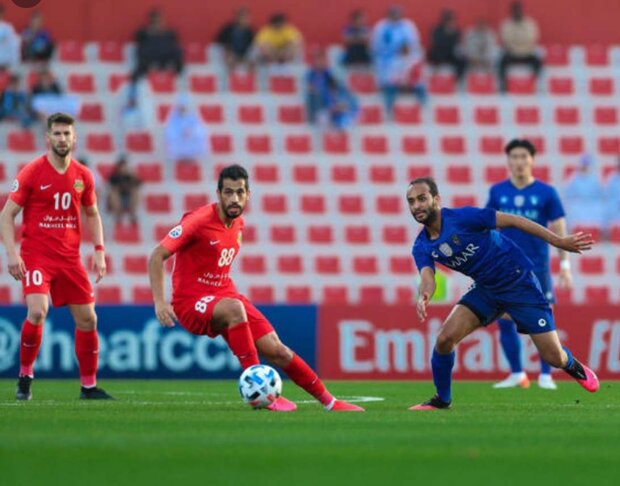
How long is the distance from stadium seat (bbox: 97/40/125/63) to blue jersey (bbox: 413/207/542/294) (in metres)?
13.6

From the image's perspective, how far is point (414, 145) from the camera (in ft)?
78.5

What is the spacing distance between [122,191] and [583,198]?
21.0ft

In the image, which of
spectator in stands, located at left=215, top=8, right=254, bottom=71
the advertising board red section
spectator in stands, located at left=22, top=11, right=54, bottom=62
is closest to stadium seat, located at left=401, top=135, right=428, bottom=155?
spectator in stands, located at left=215, top=8, right=254, bottom=71

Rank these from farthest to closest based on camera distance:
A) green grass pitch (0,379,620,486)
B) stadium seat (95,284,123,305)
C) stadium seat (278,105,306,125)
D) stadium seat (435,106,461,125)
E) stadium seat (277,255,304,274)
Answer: stadium seat (435,106,461,125) < stadium seat (278,105,306,125) < stadium seat (277,255,304,274) < stadium seat (95,284,123,305) < green grass pitch (0,379,620,486)

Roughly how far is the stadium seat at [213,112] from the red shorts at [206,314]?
12867 millimetres

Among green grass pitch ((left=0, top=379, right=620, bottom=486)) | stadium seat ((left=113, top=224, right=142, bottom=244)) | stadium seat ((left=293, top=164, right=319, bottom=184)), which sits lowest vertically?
green grass pitch ((left=0, top=379, right=620, bottom=486))

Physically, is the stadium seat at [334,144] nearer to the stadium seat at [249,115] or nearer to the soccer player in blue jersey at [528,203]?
the stadium seat at [249,115]

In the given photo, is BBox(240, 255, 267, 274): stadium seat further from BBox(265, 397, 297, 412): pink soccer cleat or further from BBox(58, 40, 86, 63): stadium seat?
BBox(265, 397, 297, 412): pink soccer cleat

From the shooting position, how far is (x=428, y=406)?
36.7 ft

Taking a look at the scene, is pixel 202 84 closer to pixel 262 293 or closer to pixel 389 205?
pixel 389 205

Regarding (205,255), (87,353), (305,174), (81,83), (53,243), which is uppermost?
(81,83)

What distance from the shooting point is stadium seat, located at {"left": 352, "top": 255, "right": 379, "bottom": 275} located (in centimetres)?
2244

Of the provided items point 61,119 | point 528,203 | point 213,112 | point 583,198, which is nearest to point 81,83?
point 213,112

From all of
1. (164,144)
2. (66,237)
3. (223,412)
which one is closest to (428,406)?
(223,412)
